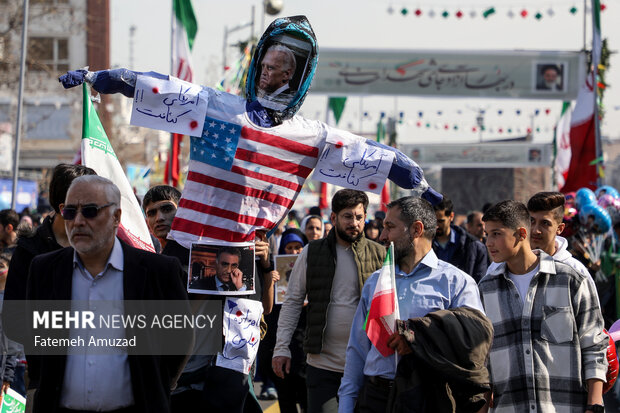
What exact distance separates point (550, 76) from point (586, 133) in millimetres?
9642

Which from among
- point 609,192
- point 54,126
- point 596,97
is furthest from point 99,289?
point 54,126

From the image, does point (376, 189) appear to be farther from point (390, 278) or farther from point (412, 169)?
point (390, 278)

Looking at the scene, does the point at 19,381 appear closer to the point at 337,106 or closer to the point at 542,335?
the point at 542,335

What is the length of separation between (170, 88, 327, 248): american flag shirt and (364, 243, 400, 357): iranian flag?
1.11 meters

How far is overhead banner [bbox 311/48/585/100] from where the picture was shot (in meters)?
24.1

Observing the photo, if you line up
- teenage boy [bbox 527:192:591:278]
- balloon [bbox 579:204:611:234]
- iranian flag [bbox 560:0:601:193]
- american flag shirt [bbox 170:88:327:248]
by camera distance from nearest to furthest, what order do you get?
american flag shirt [bbox 170:88:327:248] → teenage boy [bbox 527:192:591:278] → balloon [bbox 579:204:611:234] → iranian flag [bbox 560:0:601:193]

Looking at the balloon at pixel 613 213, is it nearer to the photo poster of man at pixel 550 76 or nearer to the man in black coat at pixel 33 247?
the man in black coat at pixel 33 247

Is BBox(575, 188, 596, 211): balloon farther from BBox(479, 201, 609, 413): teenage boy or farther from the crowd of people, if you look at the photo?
BBox(479, 201, 609, 413): teenage boy

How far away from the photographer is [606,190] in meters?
10.9

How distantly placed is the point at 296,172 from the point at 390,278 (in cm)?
125

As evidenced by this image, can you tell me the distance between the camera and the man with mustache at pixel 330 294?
6.08 meters

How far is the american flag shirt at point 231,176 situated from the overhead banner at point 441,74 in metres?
19.0

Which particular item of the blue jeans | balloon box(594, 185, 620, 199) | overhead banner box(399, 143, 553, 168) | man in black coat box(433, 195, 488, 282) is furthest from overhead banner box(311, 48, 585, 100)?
the blue jeans

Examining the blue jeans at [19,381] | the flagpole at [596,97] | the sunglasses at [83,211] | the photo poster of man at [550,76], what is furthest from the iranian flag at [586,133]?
the sunglasses at [83,211]
